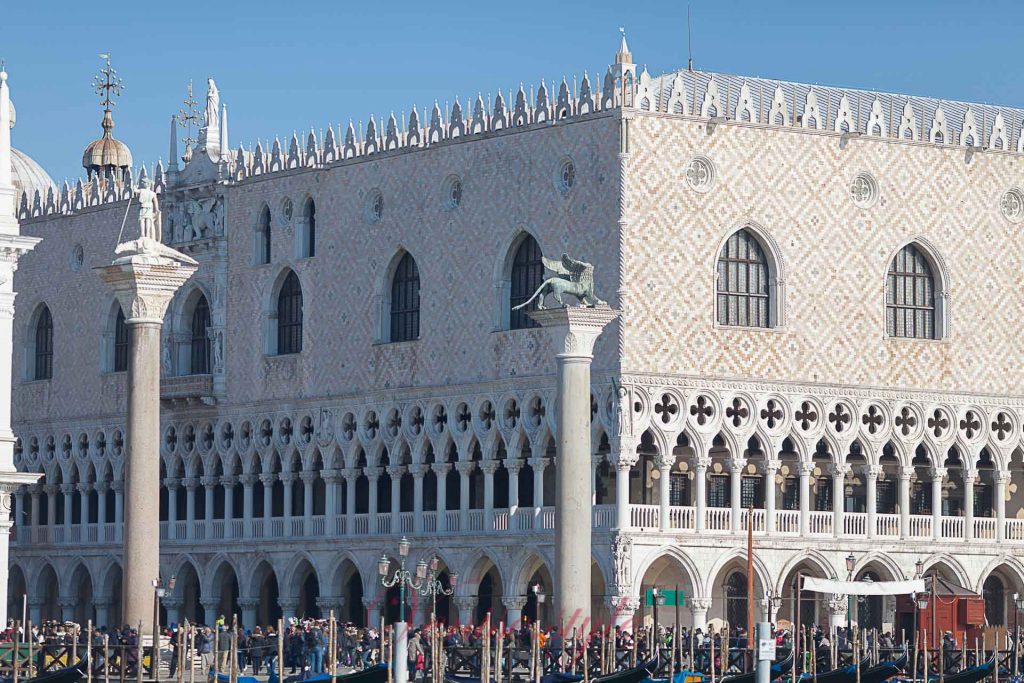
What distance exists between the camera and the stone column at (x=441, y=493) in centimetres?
5641

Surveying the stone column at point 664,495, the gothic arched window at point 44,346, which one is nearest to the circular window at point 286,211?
the gothic arched window at point 44,346

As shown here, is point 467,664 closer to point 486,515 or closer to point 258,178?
point 486,515

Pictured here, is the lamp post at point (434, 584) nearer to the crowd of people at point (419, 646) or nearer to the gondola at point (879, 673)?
the crowd of people at point (419, 646)

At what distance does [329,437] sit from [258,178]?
578cm

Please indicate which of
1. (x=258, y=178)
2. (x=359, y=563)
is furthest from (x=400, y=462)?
(x=258, y=178)

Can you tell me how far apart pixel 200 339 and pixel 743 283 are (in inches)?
566

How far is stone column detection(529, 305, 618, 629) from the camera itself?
4394 centimetres

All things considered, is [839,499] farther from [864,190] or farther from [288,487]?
[288,487]

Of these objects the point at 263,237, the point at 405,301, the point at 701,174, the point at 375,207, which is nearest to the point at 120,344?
the point at 263,237

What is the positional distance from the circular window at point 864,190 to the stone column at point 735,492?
5.35m

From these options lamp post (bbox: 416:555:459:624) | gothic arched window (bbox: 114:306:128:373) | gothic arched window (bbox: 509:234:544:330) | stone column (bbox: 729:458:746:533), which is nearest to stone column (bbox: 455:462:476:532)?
lamp post (bbox: 416:555:459:624)

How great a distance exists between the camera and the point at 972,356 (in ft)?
185

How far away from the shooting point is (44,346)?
67.5m

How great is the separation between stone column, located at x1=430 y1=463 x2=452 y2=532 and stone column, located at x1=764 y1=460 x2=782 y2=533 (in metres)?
6.25
